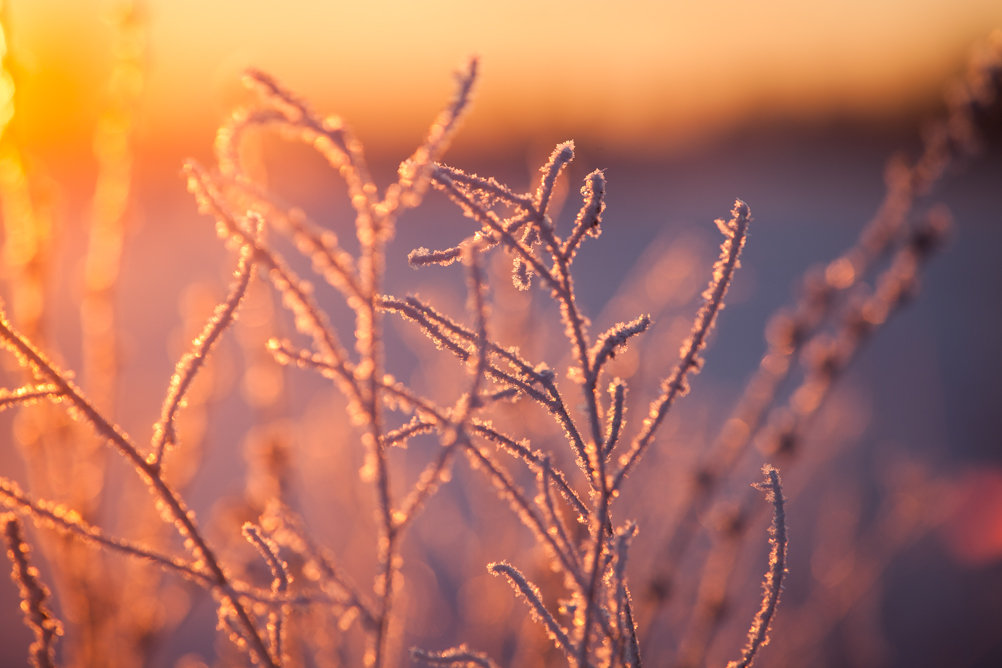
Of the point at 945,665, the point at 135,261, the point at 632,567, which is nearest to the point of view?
the point at 632,567

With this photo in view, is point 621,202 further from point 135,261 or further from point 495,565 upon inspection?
point 495,565

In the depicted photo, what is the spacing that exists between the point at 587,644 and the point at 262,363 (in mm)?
708

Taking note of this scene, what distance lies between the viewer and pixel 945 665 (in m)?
2.48

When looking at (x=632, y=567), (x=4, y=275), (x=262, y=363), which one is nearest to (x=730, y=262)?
(x=262, y=363)

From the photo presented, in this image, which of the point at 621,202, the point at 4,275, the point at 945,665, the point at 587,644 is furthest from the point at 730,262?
the point at 621,202

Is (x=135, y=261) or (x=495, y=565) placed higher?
(x=135, y=261)

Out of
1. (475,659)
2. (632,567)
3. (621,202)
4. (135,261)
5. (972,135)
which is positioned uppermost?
(621,202)

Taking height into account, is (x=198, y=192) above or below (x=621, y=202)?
below

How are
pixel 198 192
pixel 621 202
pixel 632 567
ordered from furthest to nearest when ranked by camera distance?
pixel 621 202, pixel 632 567, pixel 198 192

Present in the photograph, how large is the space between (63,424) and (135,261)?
18.3ft

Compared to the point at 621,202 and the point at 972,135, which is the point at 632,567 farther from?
the point at 621,202

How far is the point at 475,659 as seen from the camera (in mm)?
559

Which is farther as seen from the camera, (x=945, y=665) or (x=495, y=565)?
(x=945, y=665)

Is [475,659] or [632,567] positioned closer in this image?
[475,659]
